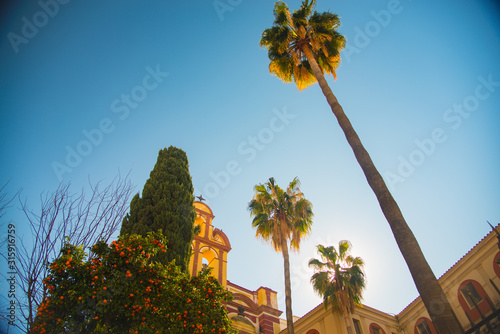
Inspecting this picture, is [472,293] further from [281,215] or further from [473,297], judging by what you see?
[281,215]

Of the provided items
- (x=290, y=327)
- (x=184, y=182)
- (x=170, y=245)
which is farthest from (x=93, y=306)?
(x=290, y=327)

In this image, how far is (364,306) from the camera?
2208cm

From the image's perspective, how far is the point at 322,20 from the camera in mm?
14797

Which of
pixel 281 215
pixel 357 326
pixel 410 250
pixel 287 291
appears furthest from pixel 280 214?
pixel 410 250

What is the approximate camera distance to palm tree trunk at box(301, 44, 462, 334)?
16.5 ft

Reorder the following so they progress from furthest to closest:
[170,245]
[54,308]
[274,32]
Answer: [274,32] < [170,245] < [54,308]

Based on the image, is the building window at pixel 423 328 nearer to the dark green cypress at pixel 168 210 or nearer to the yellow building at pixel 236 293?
the yellow building at pixel 236 293

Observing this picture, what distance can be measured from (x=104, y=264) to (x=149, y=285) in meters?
1.34

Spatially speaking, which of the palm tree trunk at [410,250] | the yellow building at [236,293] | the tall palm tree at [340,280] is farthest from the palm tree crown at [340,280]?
the palm tree trunk at [410,250]

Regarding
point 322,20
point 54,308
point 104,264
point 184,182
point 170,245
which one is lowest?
point 54,308

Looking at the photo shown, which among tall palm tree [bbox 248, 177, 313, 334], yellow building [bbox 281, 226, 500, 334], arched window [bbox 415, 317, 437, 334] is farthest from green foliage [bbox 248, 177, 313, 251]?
arched window [bbox 415, 317, 437, 334]

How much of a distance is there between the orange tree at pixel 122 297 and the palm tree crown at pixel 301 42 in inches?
420

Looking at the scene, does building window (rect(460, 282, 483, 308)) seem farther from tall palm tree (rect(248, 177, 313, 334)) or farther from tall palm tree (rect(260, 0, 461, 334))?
tall palm tree (rect(260, 0, 461, 334))

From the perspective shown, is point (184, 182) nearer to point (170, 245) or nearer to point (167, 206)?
point (167, 206)
